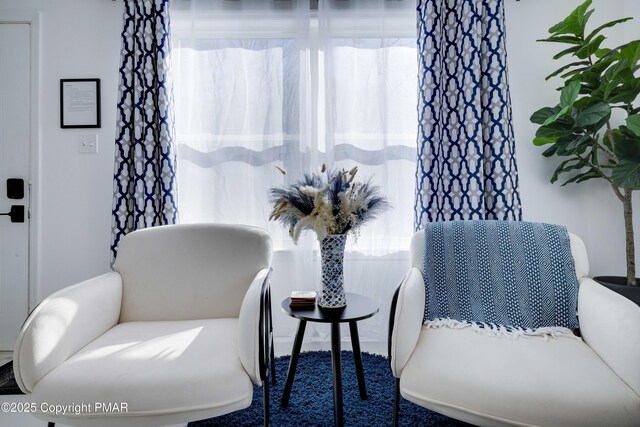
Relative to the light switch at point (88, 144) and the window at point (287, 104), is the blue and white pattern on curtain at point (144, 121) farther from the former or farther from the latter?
the light switch at point (88, 144)

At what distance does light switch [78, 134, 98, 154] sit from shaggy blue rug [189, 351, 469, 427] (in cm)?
174

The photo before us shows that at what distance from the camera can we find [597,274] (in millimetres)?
2316

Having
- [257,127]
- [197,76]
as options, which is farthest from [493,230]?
[197,76]

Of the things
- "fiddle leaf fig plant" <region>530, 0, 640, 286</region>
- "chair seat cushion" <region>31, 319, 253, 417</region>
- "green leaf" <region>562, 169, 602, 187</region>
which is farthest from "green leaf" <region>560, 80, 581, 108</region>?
"chair seat cushion" <region>31, 319, 253, 417</region>

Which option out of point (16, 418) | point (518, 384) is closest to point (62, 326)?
point (16, 418)

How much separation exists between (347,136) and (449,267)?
1.07 metres

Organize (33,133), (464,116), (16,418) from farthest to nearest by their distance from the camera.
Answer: (33,133)
(464,116)
(16,418)

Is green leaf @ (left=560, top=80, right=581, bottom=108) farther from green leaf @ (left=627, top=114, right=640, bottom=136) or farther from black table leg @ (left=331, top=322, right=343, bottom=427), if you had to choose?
black table leg @ (left=331, top=322, right=343, bottom=427)

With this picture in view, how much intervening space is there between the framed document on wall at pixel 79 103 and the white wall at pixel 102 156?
0.15 feet

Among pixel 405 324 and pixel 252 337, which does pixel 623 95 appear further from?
pixel 252 337

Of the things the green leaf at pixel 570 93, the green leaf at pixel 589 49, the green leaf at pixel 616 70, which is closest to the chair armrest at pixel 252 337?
the green leaf at pixel 570 93

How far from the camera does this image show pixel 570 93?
1756 mm

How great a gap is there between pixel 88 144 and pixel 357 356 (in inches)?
81.7
